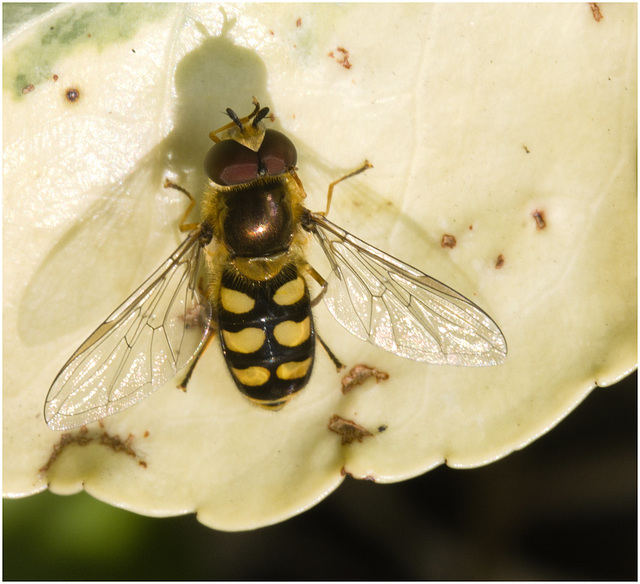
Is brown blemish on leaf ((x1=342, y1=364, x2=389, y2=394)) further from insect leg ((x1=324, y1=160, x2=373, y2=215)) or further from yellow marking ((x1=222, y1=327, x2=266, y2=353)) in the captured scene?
insect leg ((x1=324, y1=160, x2=373, y2=215))

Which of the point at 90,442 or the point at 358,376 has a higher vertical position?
the point at 358,376

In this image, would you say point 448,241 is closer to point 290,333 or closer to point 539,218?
point 539,218

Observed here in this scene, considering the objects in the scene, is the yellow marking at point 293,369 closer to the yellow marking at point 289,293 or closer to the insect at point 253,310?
the insect at point 253,310

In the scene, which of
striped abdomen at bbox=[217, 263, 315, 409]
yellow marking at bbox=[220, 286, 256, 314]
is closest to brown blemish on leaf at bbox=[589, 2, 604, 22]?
striped abdomen at bbox=[217, 263, 315, 409]

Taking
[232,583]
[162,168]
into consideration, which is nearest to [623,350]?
[162,168]

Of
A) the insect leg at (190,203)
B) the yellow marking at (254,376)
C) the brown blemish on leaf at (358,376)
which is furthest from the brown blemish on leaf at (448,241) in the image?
the insect leg at (190,203)

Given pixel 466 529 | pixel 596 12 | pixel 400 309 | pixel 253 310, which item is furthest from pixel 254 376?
pixel 596 12

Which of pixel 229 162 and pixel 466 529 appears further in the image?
pixel 466 529
